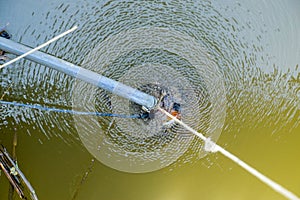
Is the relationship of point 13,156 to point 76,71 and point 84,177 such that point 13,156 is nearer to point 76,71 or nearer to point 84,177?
point 84,177

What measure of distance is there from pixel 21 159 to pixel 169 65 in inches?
45.6

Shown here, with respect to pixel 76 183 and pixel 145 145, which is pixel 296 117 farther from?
pixel 76 183

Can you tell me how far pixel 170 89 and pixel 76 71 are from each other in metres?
0.67

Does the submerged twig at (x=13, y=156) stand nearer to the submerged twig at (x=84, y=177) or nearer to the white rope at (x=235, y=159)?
the submerged twig at (x=84, y=177)

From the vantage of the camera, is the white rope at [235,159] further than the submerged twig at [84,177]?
Yes

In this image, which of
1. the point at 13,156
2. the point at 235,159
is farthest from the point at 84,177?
the point at 235,159

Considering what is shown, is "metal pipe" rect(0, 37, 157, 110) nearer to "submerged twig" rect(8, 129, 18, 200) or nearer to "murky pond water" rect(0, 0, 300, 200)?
"murky pond water" rect(0, 0, 300, 200)

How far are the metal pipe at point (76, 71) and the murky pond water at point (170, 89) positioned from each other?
0.80 feet

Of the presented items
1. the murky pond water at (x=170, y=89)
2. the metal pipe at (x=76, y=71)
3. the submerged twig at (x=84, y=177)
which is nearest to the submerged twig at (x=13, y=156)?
the murky pond water at (x=170, y=89)

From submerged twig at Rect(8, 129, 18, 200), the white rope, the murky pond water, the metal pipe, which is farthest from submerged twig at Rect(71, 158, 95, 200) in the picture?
the white rope

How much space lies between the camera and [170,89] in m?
2.31

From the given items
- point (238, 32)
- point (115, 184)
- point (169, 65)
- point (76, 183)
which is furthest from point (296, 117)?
point (76, 183)

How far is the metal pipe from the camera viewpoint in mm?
1941

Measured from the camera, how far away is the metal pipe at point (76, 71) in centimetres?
194
